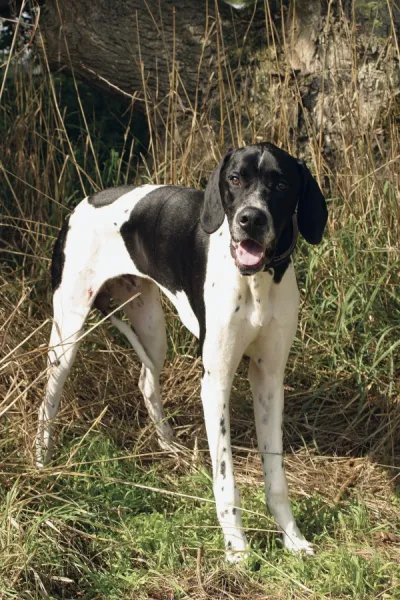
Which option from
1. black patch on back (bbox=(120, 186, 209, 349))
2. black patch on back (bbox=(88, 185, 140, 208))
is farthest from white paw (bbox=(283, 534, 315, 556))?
black patch on back (bbox=(88, 185, 140, 208))

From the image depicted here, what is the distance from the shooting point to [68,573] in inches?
136

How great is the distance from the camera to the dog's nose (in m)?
3.32

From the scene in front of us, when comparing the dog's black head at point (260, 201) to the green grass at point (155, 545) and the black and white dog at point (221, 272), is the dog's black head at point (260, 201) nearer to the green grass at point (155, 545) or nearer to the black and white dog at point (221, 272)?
the black and white dog at point (221, 272)

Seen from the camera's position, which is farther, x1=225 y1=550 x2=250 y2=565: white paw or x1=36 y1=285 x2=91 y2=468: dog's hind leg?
x1=36 y1=285 x2=91 y2=468: dog's hind leg

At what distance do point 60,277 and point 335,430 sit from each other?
1.48 m

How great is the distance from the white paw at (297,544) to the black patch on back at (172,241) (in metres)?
0.80

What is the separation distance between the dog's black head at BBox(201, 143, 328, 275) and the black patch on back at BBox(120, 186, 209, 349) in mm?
281

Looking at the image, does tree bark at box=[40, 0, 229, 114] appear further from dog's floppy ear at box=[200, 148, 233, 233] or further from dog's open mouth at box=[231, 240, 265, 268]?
dog's open mouth at box=[231, 240, 265, 268]

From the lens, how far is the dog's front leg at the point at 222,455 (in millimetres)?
Answer: 3605

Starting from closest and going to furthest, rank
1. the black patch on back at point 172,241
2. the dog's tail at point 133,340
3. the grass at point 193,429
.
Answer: the grass at point 193,429
the black patch on back at point 172,241
the dog's tail at point 133,340

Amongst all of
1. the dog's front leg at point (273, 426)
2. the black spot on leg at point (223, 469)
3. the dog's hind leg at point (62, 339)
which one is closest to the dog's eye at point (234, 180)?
the dog's front leg at point (273, 426)

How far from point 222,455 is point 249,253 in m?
0.78

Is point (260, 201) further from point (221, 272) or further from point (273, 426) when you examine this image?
point (273, 426)

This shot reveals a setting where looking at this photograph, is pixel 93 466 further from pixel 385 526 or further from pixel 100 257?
pixel 385 526
